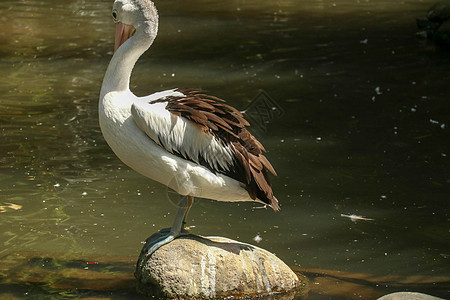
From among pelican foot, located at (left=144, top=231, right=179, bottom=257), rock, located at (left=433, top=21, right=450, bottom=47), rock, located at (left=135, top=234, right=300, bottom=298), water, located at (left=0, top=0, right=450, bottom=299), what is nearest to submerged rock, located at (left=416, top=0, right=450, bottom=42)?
rock, located at (left=433, top=21, right=450, bottom=47)

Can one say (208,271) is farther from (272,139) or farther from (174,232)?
(272,139)

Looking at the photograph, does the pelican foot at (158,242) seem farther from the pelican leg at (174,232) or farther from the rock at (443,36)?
the rock at (443,36)

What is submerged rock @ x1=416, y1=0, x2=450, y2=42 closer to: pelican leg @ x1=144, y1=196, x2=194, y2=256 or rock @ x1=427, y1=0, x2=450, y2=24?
rock @ x1=427, y1=0, x2=450, y2=24

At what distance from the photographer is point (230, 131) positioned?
436 cm

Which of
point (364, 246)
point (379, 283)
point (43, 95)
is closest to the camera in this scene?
point (379, 283)

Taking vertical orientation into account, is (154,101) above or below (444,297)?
above

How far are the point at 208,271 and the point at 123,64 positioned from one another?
1264 mm

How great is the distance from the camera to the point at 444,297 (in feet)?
14.4

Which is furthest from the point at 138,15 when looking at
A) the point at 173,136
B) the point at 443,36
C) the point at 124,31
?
the point at 443,36

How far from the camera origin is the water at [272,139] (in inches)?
202

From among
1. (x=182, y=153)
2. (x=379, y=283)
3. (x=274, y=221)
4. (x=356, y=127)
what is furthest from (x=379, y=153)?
(x=182, y=153)

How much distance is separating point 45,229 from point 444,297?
267 centimetres

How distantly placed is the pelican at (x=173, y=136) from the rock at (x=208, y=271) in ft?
0.33

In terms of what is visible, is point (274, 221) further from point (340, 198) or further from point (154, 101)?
point (154, 101)
